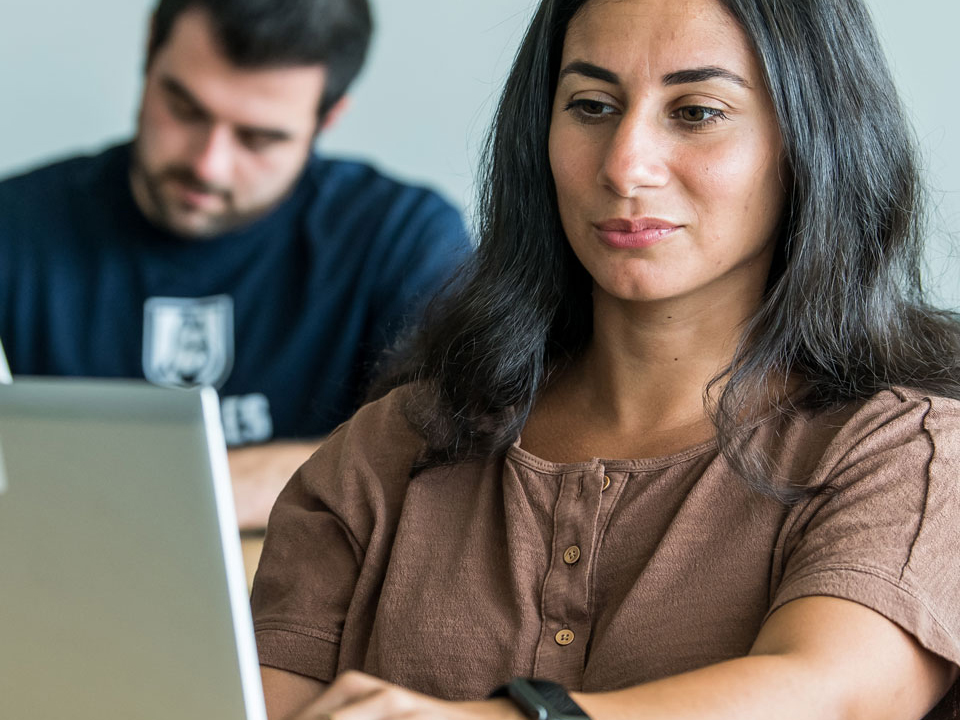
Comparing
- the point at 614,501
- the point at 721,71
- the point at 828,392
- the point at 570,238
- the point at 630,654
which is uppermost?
the point at 721,71

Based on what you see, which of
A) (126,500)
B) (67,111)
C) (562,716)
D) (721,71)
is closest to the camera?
(126,500)

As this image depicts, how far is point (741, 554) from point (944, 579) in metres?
0.18

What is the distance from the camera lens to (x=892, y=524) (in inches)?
43.9

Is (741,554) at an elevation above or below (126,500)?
below

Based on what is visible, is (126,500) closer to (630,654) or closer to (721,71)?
(630,654)

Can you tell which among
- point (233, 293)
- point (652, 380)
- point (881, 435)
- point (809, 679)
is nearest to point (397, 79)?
point (233, 293)

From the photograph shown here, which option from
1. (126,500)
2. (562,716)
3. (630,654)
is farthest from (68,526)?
(630,654)

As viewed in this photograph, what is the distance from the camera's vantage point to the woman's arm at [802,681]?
3.25ft

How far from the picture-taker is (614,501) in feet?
4.18

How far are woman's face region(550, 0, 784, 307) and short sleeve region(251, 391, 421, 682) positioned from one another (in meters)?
0.32

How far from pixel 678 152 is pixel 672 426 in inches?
10.9

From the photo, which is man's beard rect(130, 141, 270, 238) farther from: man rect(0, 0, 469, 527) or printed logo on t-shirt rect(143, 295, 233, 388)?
printed logo on t-shirt rect(143, 295, 233, 388)

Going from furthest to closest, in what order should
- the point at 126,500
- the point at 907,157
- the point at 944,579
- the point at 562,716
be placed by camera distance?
the point at 907,157, the point at 944,579, the point at 562,716, the point at 126,500

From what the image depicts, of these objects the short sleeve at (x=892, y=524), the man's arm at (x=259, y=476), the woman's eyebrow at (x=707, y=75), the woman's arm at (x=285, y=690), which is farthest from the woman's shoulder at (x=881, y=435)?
the man's arm at (x=259, y=476)
